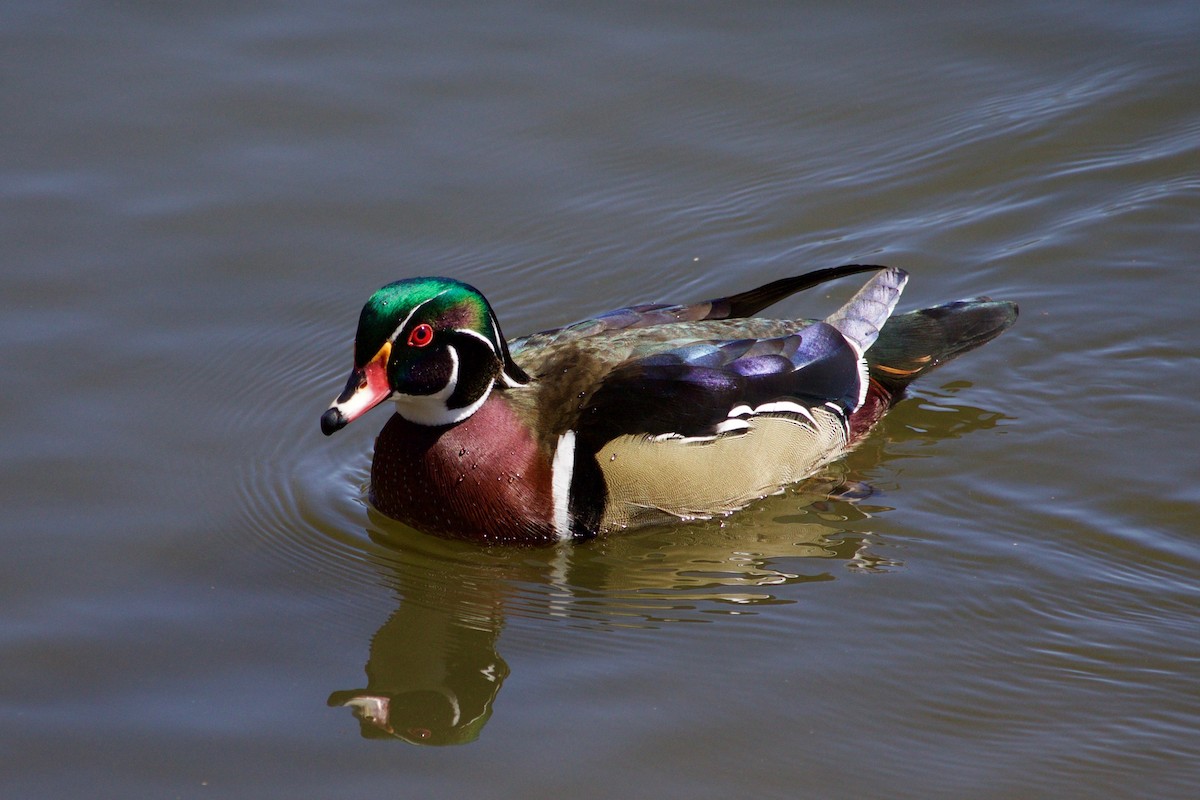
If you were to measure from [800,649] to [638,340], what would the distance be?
71.9 inches

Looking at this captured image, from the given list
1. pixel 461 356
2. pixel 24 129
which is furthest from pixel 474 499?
pixel 24 129

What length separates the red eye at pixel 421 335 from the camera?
6488mm

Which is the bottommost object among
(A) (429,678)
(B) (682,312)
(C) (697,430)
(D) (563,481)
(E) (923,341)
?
(A) (429,678)

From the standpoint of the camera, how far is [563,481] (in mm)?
6684

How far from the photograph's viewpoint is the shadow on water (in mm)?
5633

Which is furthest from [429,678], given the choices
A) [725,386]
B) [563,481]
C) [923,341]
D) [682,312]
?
[923,341]

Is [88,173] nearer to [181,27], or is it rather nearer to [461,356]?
[181,27]

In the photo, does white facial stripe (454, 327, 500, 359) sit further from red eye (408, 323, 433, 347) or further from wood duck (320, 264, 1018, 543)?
red eye (408, 323, 433, 347)

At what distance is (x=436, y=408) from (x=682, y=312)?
1400 millimetres

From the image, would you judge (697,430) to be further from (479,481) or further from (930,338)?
(930,338)

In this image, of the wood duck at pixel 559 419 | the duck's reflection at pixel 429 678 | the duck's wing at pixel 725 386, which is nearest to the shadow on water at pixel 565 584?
the duck's reflection at pixel 429 678

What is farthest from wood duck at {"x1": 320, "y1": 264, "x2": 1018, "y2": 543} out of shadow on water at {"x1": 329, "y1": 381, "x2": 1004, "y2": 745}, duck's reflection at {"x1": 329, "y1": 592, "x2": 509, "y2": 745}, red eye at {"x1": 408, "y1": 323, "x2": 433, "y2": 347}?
duck's reflection at {"x1": 329, "y1": 592, "x2": 509, "y2": 745}

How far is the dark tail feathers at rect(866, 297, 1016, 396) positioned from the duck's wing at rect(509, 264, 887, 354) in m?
0.44

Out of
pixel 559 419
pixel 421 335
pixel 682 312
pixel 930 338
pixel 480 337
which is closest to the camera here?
pixel 421 335
